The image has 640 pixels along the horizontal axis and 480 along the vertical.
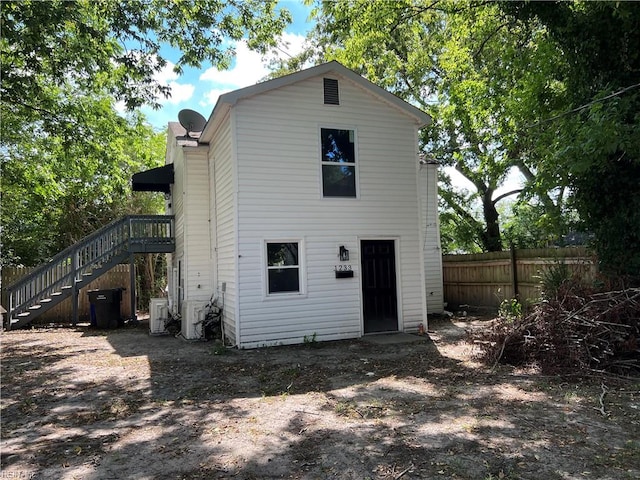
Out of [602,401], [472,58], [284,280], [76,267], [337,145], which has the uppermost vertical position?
[472,58]

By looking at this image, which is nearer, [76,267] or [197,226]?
[197,226]

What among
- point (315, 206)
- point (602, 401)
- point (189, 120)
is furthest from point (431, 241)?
point (602, 401)

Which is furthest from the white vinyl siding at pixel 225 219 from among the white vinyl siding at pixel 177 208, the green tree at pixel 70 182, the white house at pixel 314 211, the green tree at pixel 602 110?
the green tree at pixel 602 110

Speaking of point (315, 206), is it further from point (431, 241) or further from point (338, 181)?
point (431, 241)

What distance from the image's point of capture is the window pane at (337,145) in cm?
949

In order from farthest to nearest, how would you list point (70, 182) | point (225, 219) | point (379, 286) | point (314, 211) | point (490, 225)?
1. point (490, 225)
2. point (70, 182)
3. point (379, 286)
4. point (225, 219)
5. point (314, 211)

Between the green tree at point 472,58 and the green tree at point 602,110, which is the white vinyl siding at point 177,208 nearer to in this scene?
the green tree at point 472,58

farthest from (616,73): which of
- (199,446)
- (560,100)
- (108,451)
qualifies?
(108,451)

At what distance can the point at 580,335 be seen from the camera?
6.09 meters

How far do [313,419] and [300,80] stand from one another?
7.08 metres

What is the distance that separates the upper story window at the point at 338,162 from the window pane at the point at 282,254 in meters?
1.38

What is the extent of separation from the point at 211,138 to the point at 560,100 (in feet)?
26.5

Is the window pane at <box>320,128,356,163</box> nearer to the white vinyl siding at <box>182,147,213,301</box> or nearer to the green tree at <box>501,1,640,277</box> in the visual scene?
the white vinyl siding at <box>182,147,213,301</box>

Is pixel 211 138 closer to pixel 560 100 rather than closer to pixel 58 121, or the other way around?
pixel 58 121
